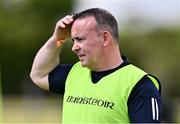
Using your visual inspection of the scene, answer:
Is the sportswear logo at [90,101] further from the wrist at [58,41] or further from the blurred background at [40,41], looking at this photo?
the blurred background at [40,41]

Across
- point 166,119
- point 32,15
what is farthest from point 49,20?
point 166,119

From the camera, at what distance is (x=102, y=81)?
4.43m

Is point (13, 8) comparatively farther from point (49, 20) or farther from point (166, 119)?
point (166, 119)

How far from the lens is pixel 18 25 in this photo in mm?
33375

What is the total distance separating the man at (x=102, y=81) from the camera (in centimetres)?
418

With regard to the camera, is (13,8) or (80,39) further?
(13,8)

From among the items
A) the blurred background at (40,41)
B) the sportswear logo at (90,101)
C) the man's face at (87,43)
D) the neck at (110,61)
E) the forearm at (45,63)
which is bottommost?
the blurred background at (40,41)

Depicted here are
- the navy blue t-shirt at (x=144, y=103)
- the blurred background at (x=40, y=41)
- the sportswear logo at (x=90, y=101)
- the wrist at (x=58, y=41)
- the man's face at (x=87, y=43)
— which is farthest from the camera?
the blurred background at (x=40, y=41)

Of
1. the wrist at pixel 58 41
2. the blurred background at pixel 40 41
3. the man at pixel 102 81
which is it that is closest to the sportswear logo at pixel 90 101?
the man at pixel 102 81

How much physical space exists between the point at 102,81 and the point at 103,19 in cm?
40

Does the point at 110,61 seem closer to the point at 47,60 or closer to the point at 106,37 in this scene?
the point at 106,37

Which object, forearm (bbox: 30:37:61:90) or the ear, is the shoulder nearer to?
the ear

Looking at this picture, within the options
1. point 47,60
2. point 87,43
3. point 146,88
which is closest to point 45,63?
point 47,60

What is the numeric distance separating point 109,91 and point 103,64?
21 cm
